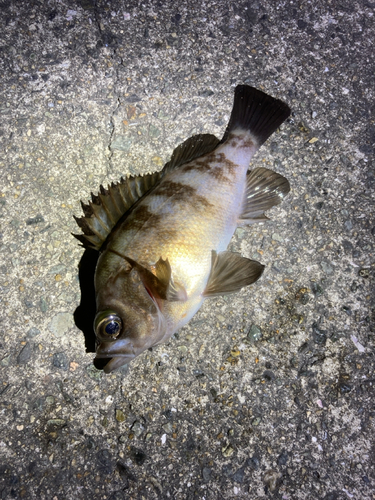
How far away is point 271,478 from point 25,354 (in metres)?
1.77

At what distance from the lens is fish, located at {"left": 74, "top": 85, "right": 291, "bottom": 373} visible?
2105 mm

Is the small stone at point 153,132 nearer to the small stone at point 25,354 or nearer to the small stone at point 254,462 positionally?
the small stone at point 25,354

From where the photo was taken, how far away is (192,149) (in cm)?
286

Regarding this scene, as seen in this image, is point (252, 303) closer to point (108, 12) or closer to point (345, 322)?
point (345, 322)

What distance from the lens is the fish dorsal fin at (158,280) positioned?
212cm

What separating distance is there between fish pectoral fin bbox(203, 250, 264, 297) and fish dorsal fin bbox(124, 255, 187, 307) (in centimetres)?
33

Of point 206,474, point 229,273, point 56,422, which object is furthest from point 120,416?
point 229,273

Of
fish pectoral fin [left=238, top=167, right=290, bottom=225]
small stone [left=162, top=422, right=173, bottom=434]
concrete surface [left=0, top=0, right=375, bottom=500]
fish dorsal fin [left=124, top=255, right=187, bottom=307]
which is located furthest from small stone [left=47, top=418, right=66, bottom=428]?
fish pectoral fin [left=238, top=167, right=290, bottom=225]

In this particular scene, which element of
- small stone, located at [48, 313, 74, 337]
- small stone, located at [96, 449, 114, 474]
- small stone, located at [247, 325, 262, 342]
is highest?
small stone, located at [48, 313, 74, 337]

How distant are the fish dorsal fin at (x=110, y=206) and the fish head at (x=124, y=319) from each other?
372 mm

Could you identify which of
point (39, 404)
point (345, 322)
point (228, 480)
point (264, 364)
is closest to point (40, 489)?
point (39, 404)

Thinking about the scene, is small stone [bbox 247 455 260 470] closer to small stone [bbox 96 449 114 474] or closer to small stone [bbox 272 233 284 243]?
Result: small stone [bbox 96 449 114 474]

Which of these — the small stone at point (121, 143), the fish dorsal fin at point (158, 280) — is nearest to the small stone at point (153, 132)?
the small stone at point (121, 143)

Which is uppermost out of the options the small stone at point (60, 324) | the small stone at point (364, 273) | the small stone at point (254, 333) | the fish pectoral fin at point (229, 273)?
the fish pectoral fin at point (229, 273)
